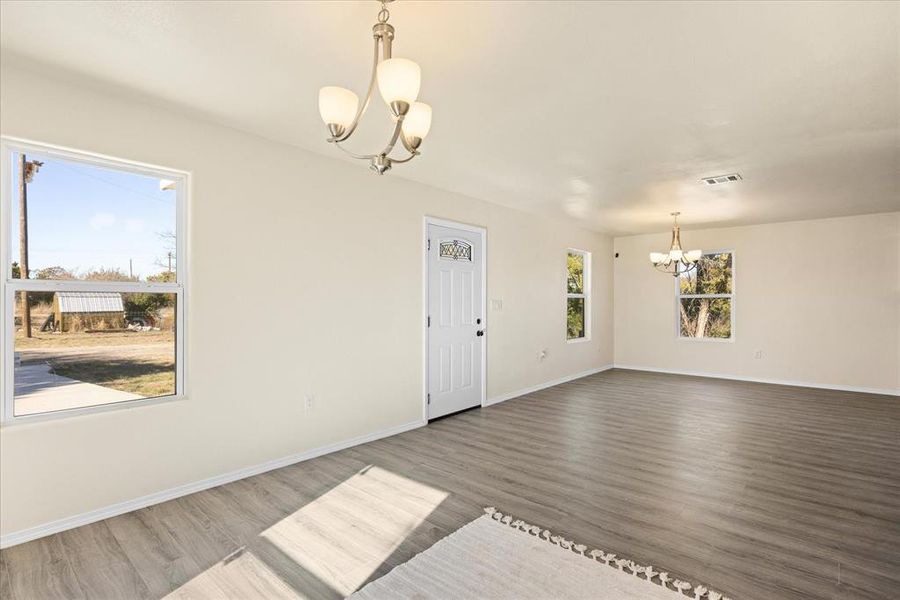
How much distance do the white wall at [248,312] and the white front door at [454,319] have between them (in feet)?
0.72

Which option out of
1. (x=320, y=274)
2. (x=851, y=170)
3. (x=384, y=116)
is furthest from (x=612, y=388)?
(x=384, y=116)

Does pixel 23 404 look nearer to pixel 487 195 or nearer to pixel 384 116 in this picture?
pixel 384 116

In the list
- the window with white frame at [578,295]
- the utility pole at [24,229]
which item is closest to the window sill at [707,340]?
the window with white frame at [578,295]

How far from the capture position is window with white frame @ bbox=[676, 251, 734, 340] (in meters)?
7.34

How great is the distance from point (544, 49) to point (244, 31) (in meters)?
1.40

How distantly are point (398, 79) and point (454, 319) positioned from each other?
3.55m

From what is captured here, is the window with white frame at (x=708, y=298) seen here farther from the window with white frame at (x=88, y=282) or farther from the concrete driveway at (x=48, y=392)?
the concrete driveway at (x=48, y=392)

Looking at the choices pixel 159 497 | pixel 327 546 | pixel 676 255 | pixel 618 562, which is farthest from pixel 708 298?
pixel 159 497

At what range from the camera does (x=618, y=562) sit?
7.25 ft

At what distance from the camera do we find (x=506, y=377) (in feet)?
19.3

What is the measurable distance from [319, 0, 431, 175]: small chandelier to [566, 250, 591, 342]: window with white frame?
18.6 ft

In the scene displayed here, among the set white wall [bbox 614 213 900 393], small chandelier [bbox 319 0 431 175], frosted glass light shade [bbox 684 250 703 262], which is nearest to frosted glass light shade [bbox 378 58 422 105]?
small chandelier [bbox 319 0 431 175]

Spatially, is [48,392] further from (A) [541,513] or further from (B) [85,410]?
(A) [541,513]

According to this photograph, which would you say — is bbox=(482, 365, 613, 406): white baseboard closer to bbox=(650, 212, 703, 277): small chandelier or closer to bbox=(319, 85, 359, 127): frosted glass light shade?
bbox=(650, 212, 703, 277): small chandelier
